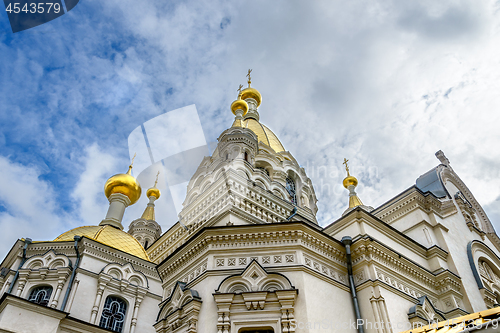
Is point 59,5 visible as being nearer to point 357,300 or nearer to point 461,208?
point 357,300

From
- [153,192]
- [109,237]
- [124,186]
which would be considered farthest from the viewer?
[153,192]

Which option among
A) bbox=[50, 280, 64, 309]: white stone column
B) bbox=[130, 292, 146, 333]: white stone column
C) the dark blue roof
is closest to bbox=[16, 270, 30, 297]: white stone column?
bbox=[50, 280, 64, 309]: white stone column

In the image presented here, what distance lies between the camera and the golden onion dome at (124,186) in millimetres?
19484

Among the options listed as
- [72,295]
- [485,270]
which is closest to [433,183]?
[485,270]

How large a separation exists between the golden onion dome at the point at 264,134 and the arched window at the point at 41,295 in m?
11.5

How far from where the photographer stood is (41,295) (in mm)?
12539

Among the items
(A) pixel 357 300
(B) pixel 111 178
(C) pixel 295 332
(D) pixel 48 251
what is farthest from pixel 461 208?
(B) pixel 111 178

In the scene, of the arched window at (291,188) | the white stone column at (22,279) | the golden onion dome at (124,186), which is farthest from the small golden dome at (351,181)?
the white stone column at (22,279)

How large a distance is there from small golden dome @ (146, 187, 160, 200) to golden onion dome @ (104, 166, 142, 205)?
6.73 m

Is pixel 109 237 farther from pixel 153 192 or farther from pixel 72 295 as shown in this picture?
pixel 153 192

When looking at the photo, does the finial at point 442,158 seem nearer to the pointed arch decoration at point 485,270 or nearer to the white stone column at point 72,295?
the pointed arch decoration at point 485,270

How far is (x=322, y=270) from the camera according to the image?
324 inches

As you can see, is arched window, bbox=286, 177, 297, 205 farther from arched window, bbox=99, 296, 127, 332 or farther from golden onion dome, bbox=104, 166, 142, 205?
arched window, bbox=99, 296, 127, 332

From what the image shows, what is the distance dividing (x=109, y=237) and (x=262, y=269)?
9011 millimetres
